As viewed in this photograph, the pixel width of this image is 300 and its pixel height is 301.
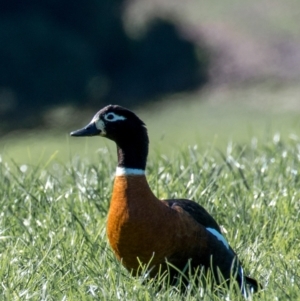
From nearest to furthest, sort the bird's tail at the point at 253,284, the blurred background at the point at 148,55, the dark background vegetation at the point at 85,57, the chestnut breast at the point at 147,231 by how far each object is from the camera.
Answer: the bird's tail at the point at 253,284, the chestnut breast at the point at 147,231, the blurred background at the point at 148,55, the dark background vegetation at the point at 85,57

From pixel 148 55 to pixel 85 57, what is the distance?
4.33ft

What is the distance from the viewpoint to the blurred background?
54.8 ft

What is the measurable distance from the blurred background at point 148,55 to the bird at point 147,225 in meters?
11.5

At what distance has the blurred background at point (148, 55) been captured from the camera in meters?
16.7

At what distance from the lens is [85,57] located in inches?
722

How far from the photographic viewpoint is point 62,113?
1489 cm

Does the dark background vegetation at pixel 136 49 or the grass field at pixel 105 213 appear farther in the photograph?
the dark background vegetation at pixel 136 49

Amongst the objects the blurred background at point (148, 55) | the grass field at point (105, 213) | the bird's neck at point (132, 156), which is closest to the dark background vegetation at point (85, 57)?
the blurred background at point (148, 55)

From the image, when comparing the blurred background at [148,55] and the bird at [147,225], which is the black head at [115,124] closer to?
the bird at [147,225]

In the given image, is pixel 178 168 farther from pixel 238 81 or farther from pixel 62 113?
pixel 238 81

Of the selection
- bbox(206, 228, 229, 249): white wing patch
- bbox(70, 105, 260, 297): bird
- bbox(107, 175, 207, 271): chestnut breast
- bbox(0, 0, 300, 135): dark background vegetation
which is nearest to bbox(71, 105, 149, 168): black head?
bbox(70, 105, 260, 297): bird

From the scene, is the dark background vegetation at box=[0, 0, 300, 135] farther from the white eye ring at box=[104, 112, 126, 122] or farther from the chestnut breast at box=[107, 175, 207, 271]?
the chestnut breast at box=[107, 175, 207, 271]

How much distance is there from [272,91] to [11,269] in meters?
13.2

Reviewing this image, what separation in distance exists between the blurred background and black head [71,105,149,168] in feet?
37.6
